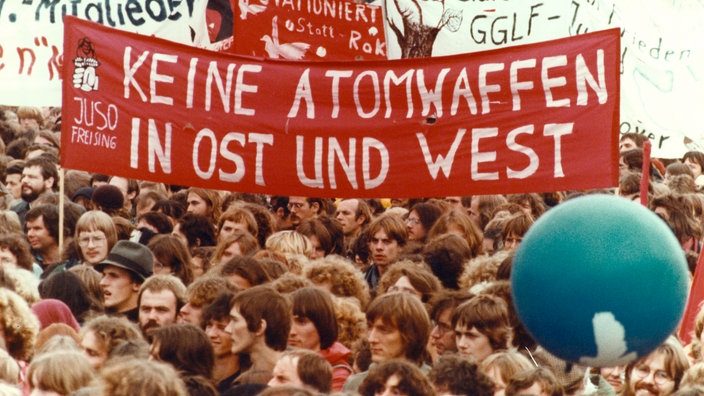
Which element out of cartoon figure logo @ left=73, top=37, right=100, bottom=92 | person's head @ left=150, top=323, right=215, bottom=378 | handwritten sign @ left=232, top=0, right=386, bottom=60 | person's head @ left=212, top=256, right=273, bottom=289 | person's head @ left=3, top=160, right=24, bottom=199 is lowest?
person's head @ left=150, top=323, right=215, bottom=378

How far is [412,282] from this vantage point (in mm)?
9031

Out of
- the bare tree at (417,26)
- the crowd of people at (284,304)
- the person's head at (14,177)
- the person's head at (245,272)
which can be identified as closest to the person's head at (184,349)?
the crowd of people at (284,304)

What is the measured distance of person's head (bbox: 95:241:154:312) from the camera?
9438mm

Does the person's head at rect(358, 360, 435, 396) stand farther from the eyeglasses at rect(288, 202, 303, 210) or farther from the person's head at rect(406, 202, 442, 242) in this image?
the eyeglasses at rect(288, 202, 303, 210)

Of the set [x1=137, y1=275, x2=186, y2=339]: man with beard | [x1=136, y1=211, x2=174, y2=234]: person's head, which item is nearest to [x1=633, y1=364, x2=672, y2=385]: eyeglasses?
[x1=137, y1=275, x2=186, y2=339]: man with beard

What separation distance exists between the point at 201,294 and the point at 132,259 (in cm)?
120

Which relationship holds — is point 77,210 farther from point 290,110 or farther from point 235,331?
point 235,331

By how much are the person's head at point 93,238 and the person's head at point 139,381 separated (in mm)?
4978

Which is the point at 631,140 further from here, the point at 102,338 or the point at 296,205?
the point at 102,338

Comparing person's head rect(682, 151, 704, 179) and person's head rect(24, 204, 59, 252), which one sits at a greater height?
person's head rect(682, 151, 704, 179)

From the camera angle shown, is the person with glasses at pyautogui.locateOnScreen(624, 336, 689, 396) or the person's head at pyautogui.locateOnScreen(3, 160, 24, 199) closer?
the person with glasses at pyautogui.locateOnScreen(624, 336, 689, 396)

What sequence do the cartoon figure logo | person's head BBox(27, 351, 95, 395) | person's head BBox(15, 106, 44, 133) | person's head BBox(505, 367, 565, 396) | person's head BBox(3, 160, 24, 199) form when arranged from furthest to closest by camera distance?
1. person's head BBox(15, 106, 44, 133)
2. person's head BBox(3, 160, 24, 199)
3. the cartoon figure logo
4. person's head BBox(505, 367, 565, 396)
5. person's head BBox(27, 351, 95, 395)

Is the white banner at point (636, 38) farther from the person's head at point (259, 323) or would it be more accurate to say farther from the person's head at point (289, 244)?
the person's head at point (259, 323)

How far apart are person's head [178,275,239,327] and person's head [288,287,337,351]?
423 millimetres
